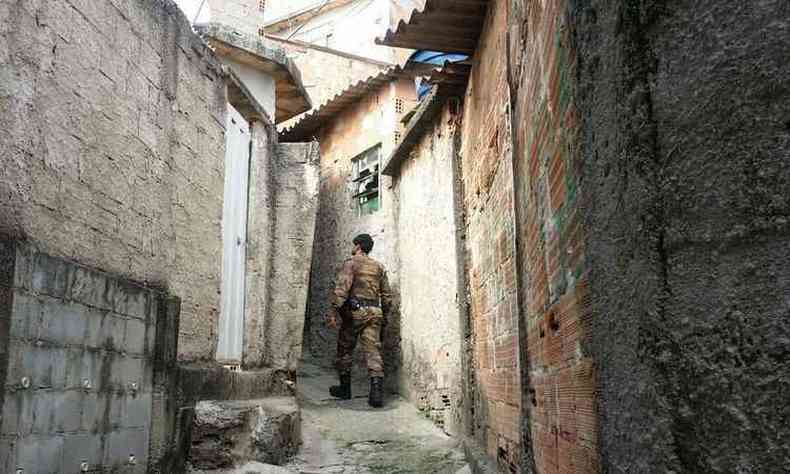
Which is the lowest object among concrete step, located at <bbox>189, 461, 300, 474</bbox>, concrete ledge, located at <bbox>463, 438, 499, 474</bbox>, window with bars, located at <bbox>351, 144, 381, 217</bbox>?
concrete step, located at <bbox>189, 461, 300, 474</bbox>

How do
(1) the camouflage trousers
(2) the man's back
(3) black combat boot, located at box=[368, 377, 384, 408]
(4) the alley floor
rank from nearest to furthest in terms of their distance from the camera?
(4) the alley floor < (3) black combat boot, located at box=[368, 377, 384, 408] < (1) the camouflage trousers < (2) the man's back

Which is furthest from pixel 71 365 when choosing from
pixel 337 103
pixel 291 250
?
pixel 337 103

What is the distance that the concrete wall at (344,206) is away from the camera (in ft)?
28.6

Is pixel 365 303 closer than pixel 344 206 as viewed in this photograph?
Yes

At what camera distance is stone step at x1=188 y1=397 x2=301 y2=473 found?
13.6ft

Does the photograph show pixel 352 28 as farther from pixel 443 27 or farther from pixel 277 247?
pixel 443 27

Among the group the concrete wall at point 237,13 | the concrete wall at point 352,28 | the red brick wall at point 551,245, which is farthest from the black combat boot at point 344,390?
the concrete wall at point 352,28

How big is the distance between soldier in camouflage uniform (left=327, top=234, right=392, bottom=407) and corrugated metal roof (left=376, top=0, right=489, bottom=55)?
3183 mm

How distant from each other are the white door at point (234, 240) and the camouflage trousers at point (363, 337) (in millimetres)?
1974

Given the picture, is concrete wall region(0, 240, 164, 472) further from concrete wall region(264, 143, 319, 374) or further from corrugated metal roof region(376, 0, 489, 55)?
concrete wall region(264, 143, 319, 374)

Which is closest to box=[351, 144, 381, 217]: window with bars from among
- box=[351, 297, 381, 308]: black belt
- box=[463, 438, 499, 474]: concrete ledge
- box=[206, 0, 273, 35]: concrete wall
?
box=[351, 297, 381, 308]: black belt

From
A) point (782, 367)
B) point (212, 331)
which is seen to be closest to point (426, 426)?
point (212, 331)

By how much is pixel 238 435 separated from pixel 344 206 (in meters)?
5.53

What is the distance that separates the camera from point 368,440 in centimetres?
573
